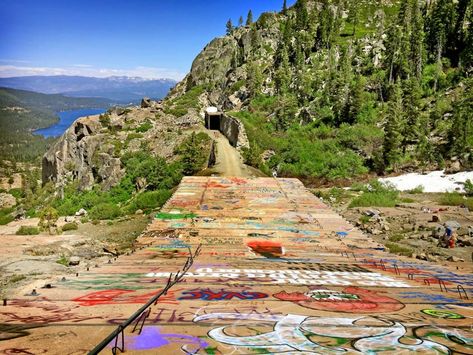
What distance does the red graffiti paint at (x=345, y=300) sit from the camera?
6523 mm

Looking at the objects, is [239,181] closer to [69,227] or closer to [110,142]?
[69,227]

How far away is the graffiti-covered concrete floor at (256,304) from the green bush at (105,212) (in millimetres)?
18177

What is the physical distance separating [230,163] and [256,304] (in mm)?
31187

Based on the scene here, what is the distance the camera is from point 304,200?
23.6 meters

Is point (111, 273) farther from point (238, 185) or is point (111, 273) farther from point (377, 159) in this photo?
point (377, 159)

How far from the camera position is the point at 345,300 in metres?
7.16

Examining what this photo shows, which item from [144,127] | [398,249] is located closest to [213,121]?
→ [144,127]

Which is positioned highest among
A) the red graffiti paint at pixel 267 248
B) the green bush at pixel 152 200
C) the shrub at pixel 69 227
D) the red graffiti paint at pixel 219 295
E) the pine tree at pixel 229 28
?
the pine tree at pixel 229 28

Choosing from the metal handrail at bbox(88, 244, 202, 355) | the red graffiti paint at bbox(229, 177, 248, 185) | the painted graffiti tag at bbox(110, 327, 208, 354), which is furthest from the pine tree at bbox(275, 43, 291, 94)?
A: the painted graffiti tag at bbox(110, 327, 208, 354)

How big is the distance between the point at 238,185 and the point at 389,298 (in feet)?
63.3

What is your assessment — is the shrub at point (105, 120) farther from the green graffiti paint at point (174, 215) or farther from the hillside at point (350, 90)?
the green graffiti paint at point (174, 215)

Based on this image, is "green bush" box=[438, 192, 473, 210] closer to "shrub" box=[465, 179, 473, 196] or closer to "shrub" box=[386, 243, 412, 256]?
"shrub" box=[465, 179, 473, 196]

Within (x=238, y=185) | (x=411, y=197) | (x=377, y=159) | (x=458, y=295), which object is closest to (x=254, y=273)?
(x=458, y=295)

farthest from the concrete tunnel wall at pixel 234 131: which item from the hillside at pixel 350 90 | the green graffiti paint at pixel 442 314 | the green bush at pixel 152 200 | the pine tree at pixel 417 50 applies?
the green graffiti paint at pixel 442 314
